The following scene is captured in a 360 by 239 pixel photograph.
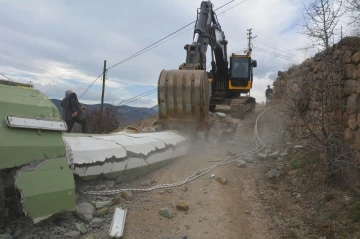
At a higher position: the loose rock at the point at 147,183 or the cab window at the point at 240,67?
the cab window at the point at 240,67

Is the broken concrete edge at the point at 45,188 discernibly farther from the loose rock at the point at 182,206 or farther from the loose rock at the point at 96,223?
the loose rock at the point at 182,206

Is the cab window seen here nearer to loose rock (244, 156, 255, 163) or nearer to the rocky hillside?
loose rock (244, 156, 255, 163)

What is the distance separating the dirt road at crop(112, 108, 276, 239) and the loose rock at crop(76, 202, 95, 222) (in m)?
0.44

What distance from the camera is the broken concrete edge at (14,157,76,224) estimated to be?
328 cm

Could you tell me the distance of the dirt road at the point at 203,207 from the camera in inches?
152

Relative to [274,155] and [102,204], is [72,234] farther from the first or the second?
[274,155]

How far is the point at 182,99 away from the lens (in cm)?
770

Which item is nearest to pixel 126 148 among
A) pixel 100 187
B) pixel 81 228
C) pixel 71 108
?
pixel 100 187

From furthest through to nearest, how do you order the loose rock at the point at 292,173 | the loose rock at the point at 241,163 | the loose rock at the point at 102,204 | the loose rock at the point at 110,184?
the loose rock at the point at 241,163 → the loose rock at the point at 292,173 → the loose rock at the point at 110,184 → the loose rock at the point at 102,204

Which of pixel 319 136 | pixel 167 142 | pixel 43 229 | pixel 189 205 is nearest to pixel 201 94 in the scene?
pixel 167 142

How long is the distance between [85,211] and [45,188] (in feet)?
2.40

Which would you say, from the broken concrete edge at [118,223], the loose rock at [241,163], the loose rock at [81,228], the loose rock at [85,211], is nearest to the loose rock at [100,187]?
the loose rock at [85,211]

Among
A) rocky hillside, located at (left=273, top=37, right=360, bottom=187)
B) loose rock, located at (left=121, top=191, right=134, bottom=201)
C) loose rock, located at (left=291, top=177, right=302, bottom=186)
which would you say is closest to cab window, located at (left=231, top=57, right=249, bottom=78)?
rocky hillside, located at (left=273, top=37, right=360, bottom=187)

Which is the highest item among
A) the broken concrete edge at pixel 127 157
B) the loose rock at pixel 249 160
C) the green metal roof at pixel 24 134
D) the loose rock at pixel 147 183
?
the green metal roof at pixel 24 134
